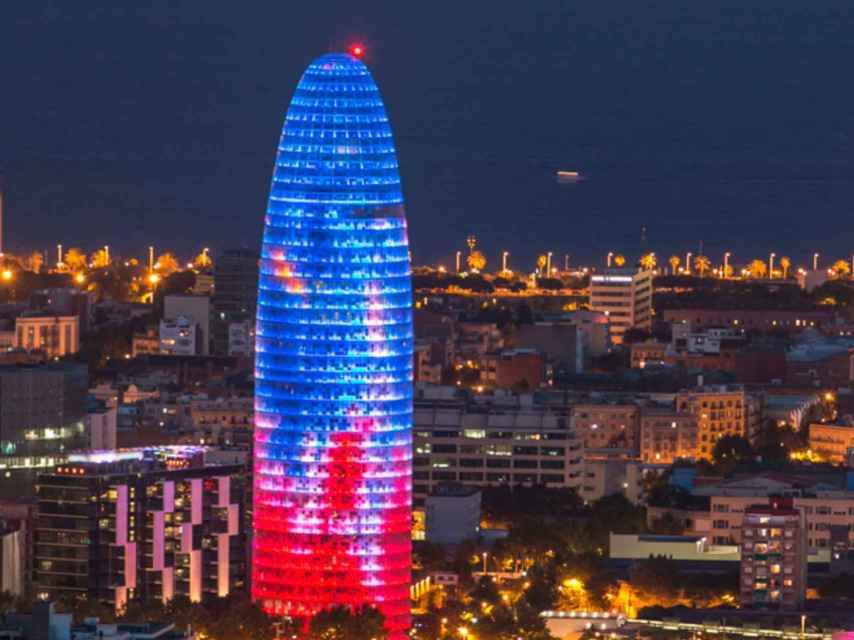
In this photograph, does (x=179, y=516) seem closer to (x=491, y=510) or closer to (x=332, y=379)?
(x=332, y=379)

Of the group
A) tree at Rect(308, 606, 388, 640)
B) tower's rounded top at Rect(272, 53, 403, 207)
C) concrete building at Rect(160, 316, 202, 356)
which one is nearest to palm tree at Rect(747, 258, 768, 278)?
concrete building at Rect(160, 316, 202, 356)

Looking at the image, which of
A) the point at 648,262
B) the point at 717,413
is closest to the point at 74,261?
the point at 648,262

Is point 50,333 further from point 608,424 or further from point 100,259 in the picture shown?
point 100,259

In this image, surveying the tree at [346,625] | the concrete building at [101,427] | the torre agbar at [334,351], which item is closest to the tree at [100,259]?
the concrete building at [101,427]

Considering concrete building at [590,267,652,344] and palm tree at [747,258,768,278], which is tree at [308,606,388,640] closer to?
concrete building at [590,267,652,344]

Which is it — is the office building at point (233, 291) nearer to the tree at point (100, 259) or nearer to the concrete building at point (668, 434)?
the concrete building at point (668, 434)

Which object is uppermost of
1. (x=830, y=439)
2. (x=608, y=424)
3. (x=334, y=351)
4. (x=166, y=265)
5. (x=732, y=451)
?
(x=166, y=265)
